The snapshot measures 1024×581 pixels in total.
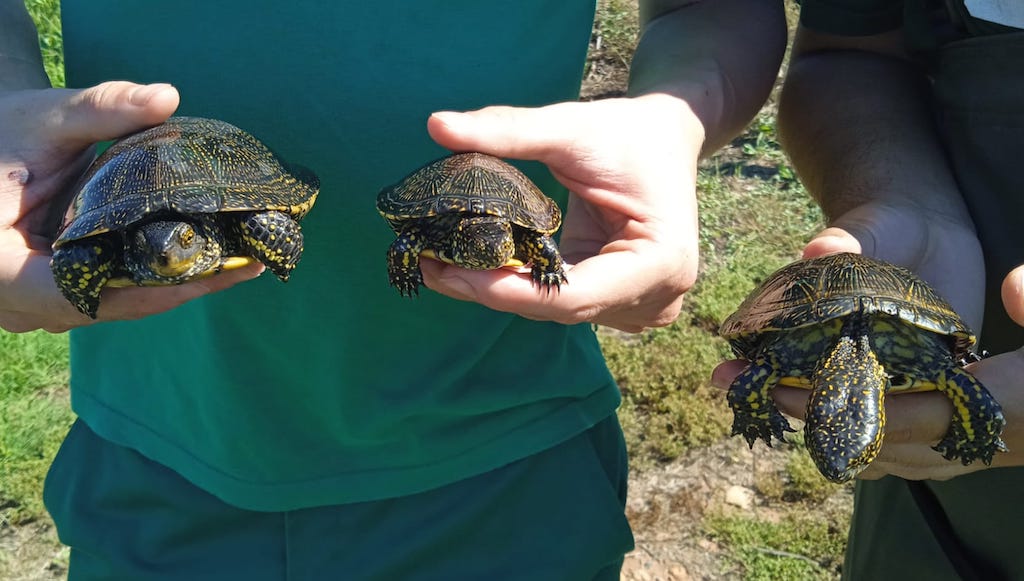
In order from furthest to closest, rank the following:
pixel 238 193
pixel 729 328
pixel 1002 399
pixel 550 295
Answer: pixel 729 328 → pixel 238 193 → pixel 1002 399 → pixel 550 295

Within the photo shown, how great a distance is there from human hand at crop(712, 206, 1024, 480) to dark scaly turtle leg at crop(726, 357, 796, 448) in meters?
0.06

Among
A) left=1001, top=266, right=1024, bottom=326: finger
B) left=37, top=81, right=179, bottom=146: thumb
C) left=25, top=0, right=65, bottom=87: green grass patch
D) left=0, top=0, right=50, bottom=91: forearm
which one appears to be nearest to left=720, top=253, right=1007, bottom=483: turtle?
left=1001, top=266, right=1024, bottom=326: finger

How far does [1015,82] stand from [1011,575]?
140cm

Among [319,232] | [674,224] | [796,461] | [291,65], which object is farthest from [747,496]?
[291,65]

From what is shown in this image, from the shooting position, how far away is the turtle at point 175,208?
2.19 meters

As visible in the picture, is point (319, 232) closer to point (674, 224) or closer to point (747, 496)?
point (674, 224)

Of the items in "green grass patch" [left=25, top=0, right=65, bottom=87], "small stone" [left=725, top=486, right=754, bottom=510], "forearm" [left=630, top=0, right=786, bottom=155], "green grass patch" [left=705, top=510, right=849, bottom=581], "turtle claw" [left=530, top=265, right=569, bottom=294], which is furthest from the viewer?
"green grass patch" [left=25, top=0, right=65, bottom=87]

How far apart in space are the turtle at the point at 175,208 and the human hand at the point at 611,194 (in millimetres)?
473

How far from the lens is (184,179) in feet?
7.80

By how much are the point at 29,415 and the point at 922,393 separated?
4.43 m

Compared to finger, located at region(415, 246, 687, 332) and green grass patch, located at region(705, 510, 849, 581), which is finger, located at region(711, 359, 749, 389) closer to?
finger, located at region(415, 246, 687, 332)

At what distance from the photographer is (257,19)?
2133 mm

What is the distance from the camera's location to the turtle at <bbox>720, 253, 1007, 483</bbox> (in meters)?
2.19

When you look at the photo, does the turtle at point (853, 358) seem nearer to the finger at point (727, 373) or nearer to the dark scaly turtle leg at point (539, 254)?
the finger at point (727, 373)
